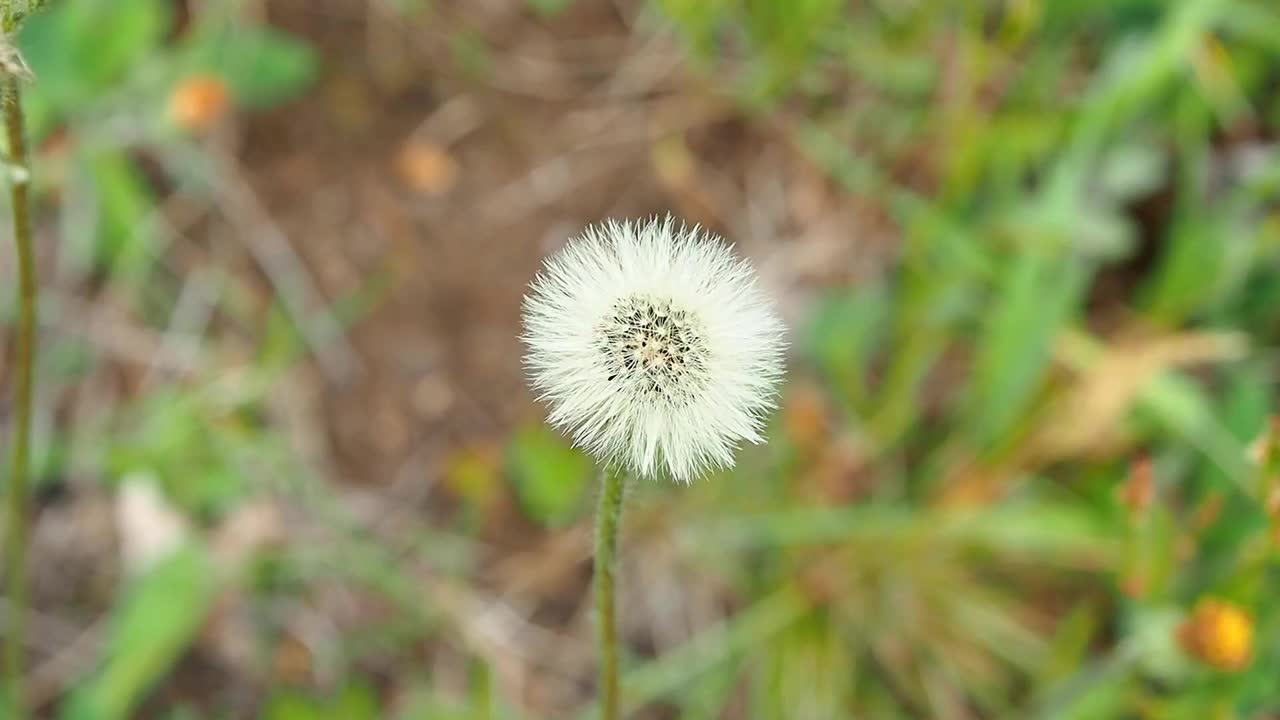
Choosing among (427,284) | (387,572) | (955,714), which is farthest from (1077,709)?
(427,284)

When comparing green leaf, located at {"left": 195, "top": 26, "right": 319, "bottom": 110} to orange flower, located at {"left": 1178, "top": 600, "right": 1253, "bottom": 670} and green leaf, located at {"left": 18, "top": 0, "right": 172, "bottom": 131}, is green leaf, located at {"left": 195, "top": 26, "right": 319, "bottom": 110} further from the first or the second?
orange flower, located at {"left": 1178, "top": 600, "right": 1253, "bottom": 670}

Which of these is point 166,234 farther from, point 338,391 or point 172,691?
point 172,691

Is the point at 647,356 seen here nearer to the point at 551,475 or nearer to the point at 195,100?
the point at 551,475

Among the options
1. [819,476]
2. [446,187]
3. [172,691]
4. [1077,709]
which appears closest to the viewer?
[1077,709]

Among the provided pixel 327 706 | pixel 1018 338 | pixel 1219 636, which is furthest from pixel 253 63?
pixel 1219 636

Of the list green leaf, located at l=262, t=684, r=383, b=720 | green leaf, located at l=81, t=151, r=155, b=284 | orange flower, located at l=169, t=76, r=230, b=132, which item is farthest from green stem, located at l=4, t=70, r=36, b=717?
orange flower, located at l=169, t=76, r=230, b=132

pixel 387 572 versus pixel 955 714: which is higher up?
pixel 387 572

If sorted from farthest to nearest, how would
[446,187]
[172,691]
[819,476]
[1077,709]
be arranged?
[446,187], [819,476], [172,691], [1077,709]
